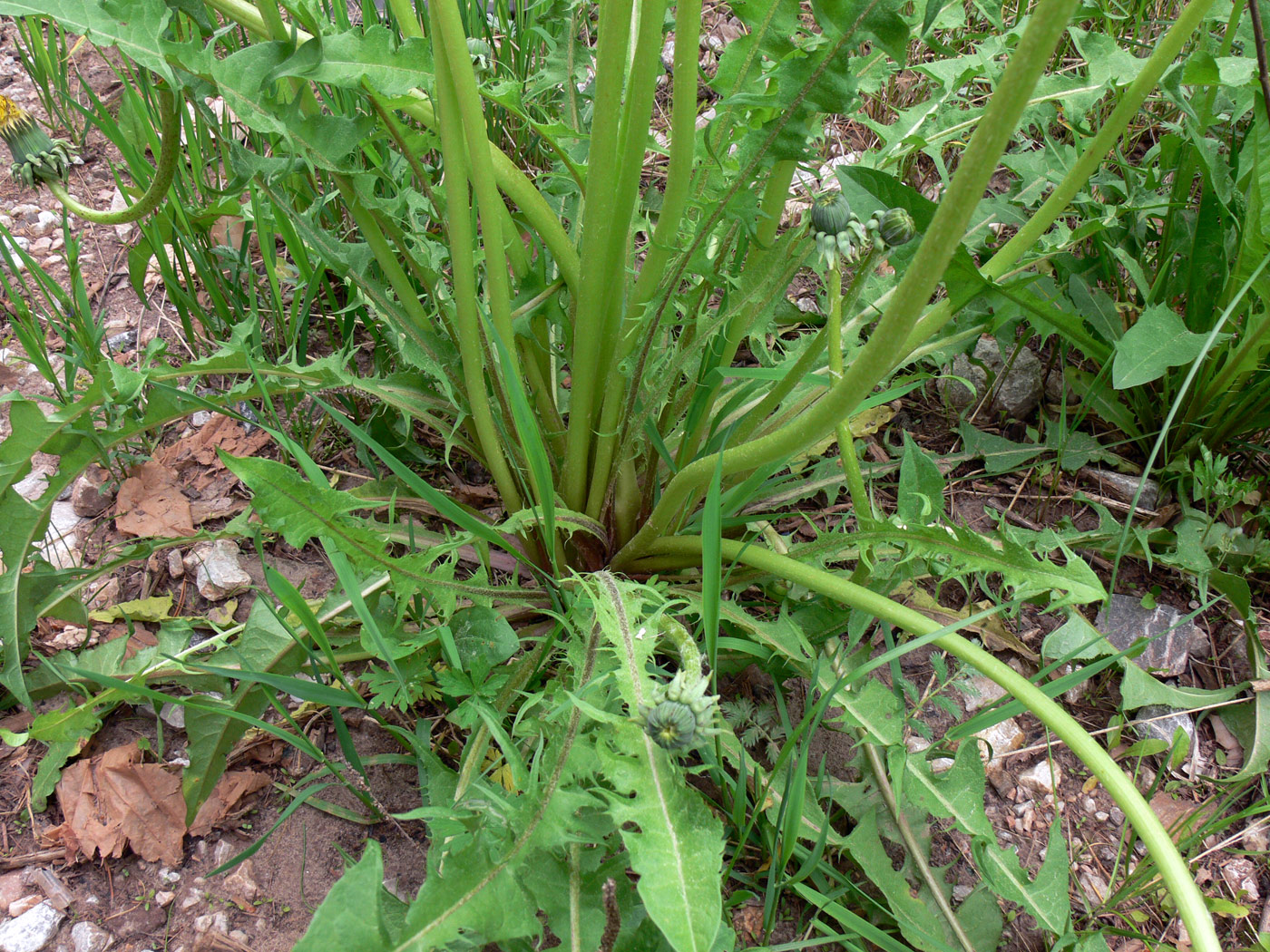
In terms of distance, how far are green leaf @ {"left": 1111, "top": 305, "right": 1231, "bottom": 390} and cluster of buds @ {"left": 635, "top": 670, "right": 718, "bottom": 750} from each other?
3.07 feet

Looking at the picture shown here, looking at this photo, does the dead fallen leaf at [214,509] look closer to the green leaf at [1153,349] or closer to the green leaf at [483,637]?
the green leaf at [483,637]

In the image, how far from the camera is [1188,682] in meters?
1.49

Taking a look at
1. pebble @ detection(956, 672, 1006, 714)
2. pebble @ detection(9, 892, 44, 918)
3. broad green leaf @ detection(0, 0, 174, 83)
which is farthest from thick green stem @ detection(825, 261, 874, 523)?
pebble @ detection(9, 892, 44, 918)

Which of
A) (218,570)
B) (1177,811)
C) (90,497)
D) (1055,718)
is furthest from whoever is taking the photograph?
(90,497)

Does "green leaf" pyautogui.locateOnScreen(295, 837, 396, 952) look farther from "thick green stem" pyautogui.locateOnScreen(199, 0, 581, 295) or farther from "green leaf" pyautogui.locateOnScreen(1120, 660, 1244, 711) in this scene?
"green leaf" pyautogui.locateOnScreen(1120, 660, 1244, 711)

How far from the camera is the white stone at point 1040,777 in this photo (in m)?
1.38

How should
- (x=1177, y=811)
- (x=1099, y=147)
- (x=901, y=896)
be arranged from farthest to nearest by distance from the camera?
(x=1177, y=811)
(x=901, y=896)
(x=1099, y=147)

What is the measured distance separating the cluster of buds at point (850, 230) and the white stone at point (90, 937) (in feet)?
4.19

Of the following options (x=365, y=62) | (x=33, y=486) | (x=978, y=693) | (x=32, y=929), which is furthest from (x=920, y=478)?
(x=33, y=486)

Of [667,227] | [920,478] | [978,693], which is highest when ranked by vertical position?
[667,227]

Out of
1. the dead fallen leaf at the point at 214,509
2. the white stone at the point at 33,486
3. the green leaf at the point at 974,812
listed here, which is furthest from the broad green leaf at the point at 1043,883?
the white stone at the point at 33,486

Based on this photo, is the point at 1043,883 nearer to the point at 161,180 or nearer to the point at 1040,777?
the point at 1040,777

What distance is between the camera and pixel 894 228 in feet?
3.35

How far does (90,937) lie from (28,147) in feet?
3.56
